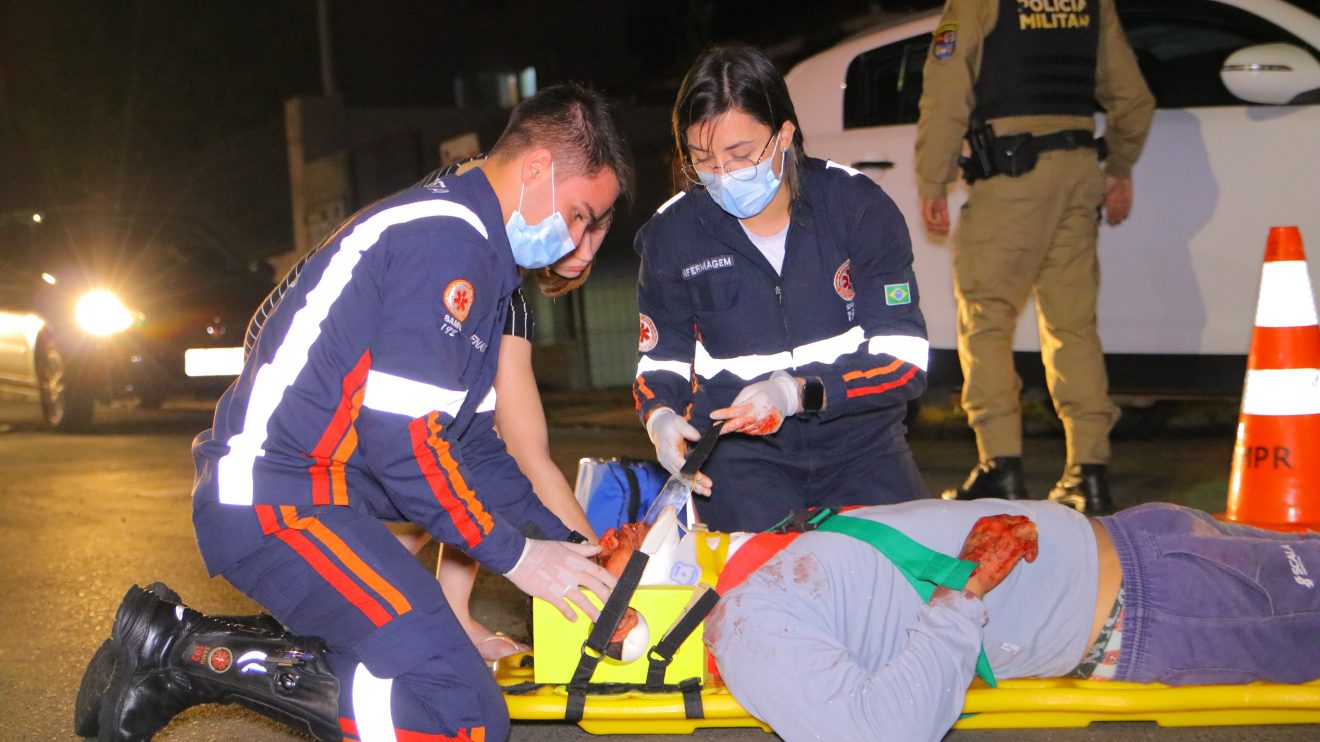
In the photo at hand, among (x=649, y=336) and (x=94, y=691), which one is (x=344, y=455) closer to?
(x=94, y=691)

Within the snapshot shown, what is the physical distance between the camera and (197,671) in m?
2.85

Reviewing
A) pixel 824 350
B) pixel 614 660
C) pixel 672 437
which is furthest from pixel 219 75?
pixel 614 660

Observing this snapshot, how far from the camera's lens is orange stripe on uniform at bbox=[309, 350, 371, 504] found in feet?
9.00

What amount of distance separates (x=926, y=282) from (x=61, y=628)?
3833 millimetres

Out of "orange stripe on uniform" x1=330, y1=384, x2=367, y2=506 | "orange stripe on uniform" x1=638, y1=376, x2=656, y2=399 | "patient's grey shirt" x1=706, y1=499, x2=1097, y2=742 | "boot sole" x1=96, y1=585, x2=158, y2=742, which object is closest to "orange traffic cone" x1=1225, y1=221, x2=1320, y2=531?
"patient's grey shirt" x1=706, y1=499, x2=1097, y2=742

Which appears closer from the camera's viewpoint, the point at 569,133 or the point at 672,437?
the point at 569,133

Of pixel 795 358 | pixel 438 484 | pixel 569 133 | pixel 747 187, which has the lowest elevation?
pixel 438 484

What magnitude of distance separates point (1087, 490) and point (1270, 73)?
1.77 m

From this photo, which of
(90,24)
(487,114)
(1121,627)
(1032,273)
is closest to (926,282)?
(1032,273)

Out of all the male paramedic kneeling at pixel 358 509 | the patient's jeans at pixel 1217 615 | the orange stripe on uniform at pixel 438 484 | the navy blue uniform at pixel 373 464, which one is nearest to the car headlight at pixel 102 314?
the male paramedic kneeling at pixel 358 509

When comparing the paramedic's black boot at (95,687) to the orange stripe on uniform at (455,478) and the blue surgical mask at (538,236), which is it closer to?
the orange stripe on uniform at (455,478)

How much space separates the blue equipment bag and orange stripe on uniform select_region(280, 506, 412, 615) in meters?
1.18

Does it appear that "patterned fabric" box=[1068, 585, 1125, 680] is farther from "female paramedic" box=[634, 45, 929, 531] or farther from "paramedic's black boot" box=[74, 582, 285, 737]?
"paramedic's black boot" box=[74, 582, 285, 737]

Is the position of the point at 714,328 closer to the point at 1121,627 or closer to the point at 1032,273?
the point at 1121,627
